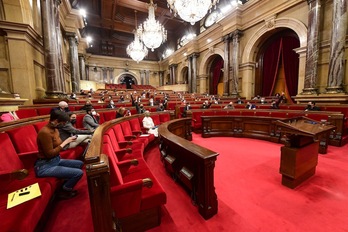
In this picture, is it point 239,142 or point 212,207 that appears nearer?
point 212,207

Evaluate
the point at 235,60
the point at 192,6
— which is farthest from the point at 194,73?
the point at 192,6

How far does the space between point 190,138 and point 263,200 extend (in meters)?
2.69

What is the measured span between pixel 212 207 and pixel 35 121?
8.93ft

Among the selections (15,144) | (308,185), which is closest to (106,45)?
(15,144)

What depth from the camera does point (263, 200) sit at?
1991mm

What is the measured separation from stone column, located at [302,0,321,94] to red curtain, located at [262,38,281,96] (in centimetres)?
253

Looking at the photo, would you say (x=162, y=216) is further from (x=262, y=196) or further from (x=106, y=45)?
(x=106, y=45)

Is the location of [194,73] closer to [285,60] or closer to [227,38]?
[227,38]

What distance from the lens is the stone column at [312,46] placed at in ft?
21.0

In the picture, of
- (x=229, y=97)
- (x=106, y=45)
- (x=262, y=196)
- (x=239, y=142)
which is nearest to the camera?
(x=262, y=196)

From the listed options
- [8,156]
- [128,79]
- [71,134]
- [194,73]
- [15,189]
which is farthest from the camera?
[128,79]

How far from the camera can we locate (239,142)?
4.39 meters

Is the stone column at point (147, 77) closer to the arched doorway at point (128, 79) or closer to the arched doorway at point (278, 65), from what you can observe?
the arched doorway at point (128, 79)

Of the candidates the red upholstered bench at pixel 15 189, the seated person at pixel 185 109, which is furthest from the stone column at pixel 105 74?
the red upholstered bench at pixel 15 189
